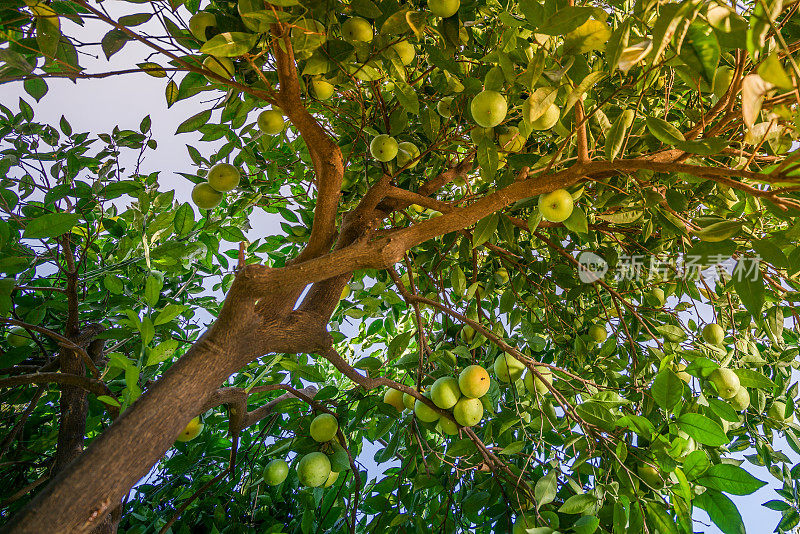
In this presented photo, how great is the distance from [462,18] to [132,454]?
142 centimetres

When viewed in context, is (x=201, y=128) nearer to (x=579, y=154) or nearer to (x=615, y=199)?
(x=579, y=154)

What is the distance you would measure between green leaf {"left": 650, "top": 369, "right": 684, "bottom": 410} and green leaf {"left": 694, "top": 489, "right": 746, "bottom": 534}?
0.93ft

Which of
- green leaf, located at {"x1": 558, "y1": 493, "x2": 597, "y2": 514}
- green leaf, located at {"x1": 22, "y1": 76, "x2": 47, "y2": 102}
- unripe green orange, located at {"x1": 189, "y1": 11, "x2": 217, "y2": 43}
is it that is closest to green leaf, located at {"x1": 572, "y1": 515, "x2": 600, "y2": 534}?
green leaf, located at {"x1": 558, "y1": 493, "x2": 597, "y2": 514}

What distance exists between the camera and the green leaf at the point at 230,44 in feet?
3.43

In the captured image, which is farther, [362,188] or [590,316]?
[590,316]

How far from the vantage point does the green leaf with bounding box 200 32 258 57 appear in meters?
1.04

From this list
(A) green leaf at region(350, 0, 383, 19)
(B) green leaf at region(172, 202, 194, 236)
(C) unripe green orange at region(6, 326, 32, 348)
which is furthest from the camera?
(C) unripe green orange at region(6, 326, 32, 348)

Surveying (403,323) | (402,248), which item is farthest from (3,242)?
(403,323)

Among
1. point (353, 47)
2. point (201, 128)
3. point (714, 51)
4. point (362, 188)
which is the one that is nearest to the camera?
point (714, 51)

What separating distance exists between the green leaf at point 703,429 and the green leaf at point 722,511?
0.55 feet

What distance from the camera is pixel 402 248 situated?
1377 mm

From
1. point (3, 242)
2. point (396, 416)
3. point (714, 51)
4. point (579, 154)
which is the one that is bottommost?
point (396, 416)

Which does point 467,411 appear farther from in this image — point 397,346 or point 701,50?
point 701,50

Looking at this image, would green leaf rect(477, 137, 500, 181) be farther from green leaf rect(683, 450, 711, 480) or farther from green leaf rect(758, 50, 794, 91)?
green leaf rect(683, 450, 711, 480)
